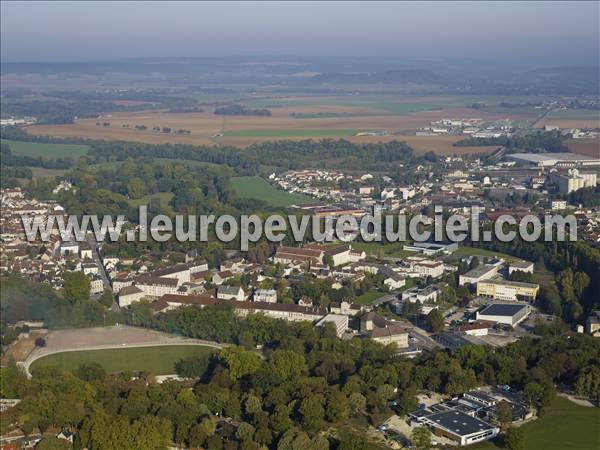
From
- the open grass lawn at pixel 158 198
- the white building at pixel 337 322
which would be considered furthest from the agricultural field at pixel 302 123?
the white building at pixel 337 322

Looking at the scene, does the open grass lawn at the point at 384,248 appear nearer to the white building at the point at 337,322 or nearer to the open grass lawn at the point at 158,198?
the white building at the point at 337,322

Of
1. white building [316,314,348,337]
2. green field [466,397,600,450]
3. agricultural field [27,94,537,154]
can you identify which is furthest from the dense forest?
green field [466,397,600,450]

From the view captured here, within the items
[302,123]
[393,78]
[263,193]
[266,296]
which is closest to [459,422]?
[266,296]

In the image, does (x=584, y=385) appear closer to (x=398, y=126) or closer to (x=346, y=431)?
(x=346, y=431)

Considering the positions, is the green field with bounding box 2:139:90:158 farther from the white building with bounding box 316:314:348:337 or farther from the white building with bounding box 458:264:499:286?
the white building with bounding box 316:314:348:337

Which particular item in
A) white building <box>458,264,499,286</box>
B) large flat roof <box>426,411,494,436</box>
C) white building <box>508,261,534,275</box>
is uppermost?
white building <box>508,261,534,275</box>

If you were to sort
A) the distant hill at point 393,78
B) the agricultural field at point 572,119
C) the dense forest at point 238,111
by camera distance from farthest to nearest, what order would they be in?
the distant hill at point 393,78
the dense forest at point 238,111
the agricultural field at point 572,119

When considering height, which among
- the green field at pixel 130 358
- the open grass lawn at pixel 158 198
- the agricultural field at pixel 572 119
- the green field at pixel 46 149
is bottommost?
the green field at pixel 130 358
